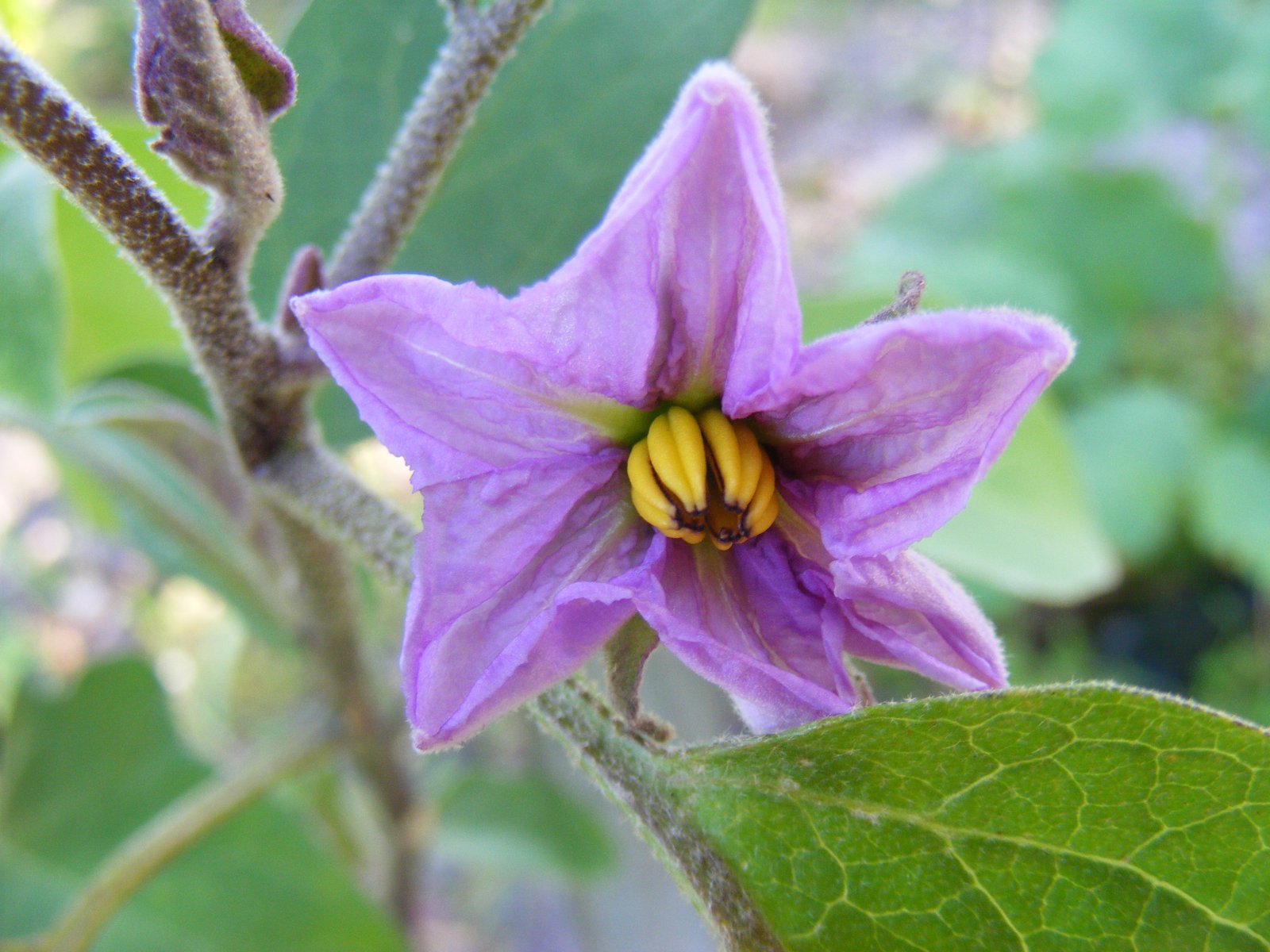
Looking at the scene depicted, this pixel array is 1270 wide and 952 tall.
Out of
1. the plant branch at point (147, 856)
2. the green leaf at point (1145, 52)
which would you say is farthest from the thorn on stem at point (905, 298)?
the green leaf at point (1145, 52)

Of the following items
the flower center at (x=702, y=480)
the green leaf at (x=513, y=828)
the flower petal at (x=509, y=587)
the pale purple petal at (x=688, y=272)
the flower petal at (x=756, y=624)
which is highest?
the pale purple petal at (x=688, y=272)

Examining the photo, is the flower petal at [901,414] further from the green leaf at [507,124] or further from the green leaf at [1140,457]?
the green leaf at [1140,457]

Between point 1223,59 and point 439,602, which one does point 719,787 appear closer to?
point 439,602

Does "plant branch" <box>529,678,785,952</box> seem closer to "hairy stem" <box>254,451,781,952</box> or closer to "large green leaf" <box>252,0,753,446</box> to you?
"hairy stem" <box>254,451,781,952</box>

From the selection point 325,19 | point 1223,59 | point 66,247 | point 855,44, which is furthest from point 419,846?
point 855,44

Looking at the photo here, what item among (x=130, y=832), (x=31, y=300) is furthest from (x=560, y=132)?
(x=130, y=832)

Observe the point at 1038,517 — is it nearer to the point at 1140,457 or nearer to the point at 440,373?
the point at 440,373

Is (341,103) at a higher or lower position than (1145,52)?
higher

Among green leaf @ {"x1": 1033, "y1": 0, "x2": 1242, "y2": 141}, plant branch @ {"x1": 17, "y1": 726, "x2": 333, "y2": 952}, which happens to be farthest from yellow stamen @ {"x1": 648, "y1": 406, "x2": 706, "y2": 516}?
green leaf @ {"x1": 1033, "y1": 0, "x2": 1242, "y2": 141}
